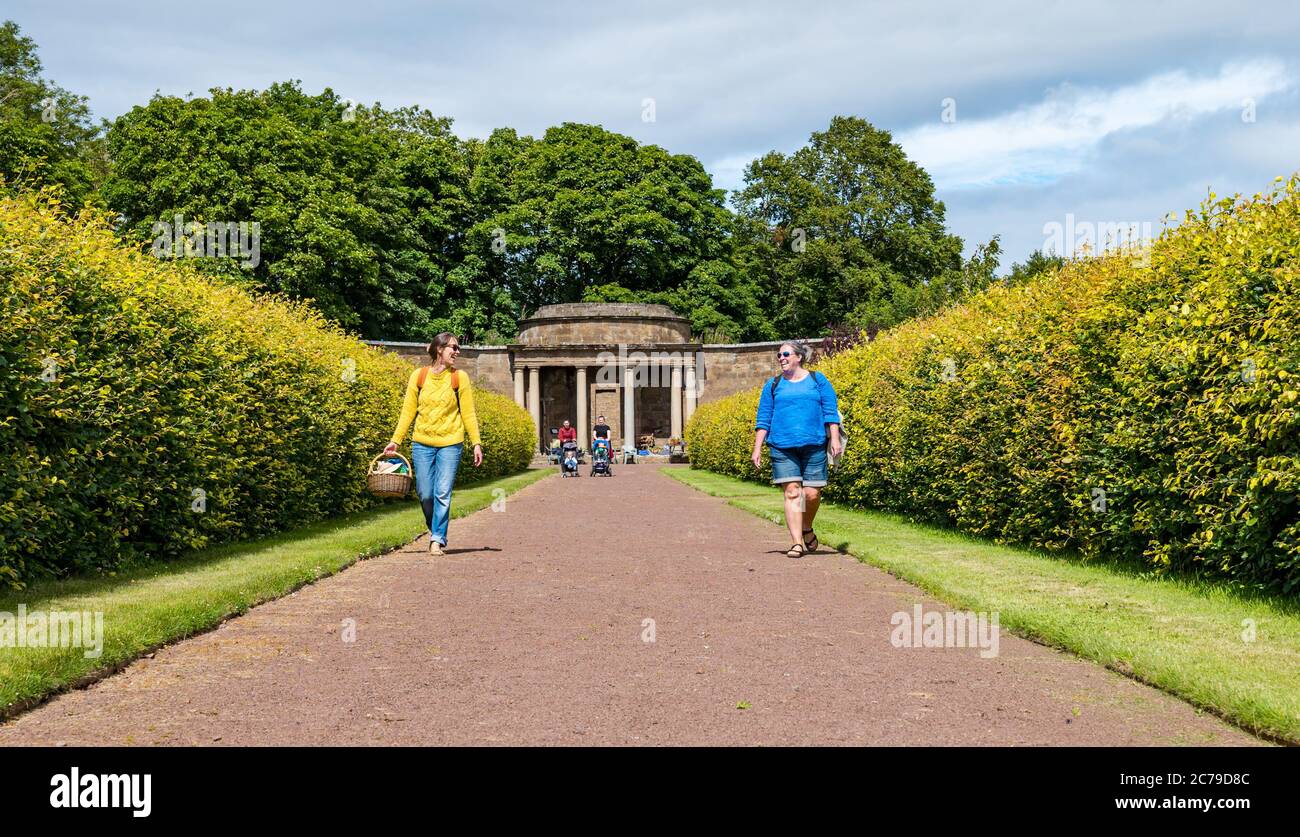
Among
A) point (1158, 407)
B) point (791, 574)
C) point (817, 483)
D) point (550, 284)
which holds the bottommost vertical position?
point (791, 574)

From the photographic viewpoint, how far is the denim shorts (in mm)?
11040

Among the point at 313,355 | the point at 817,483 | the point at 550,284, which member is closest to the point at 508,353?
the point at 550,284

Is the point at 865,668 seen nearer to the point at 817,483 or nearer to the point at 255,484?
the point at 817,483

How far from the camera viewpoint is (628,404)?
56750 millimetres

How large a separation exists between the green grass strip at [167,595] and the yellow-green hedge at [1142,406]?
701cm

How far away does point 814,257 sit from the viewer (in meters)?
61.6

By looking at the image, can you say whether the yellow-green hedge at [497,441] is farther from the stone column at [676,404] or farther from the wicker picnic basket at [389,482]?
the stone column at [676,404]

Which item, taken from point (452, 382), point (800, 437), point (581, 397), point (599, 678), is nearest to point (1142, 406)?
point (800, 437)

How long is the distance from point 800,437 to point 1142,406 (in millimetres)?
3424

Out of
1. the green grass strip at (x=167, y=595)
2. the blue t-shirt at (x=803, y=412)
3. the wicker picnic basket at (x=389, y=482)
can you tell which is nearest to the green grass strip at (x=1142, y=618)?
the blue t-shirt at (x=803, y=412)

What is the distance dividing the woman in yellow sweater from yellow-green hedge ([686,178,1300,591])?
592cm

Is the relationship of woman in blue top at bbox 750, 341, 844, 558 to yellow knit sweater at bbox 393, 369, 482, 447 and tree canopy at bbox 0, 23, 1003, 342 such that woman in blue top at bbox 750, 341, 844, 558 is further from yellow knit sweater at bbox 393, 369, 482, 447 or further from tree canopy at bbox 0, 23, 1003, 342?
tree canopy at bbox 0, 23, 1003, 342

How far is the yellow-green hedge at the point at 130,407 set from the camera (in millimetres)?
7902

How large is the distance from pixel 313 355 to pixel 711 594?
8233 mm
